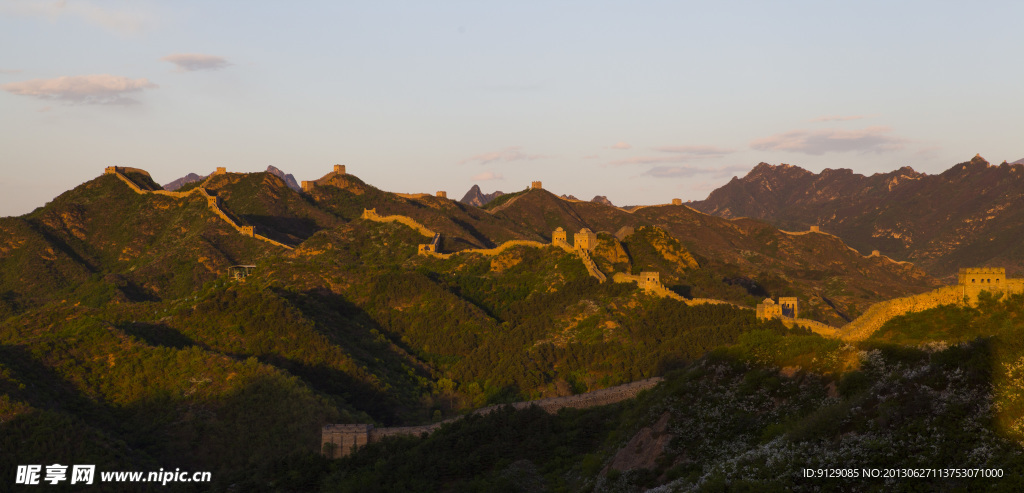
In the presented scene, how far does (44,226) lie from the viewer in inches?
6112

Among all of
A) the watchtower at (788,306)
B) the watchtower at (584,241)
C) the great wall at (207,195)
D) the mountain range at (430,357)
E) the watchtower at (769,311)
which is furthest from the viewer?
the great wall at (207,195)

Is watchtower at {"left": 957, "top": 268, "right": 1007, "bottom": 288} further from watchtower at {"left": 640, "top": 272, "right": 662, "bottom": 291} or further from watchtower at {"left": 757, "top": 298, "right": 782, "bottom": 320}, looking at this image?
watchtower at {"left": 640, "top": 272, "right": 662, "bottom": 291}

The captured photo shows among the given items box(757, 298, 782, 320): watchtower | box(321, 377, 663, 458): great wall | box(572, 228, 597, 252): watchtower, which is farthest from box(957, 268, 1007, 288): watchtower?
box(572, 228, 597, 252): watchtower

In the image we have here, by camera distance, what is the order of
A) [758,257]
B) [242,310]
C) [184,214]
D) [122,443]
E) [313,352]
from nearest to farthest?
[122,443], [313,352], [242,310], [184,214], [758,257]

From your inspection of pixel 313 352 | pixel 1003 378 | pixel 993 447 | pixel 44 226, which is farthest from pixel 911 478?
pixel 44 226

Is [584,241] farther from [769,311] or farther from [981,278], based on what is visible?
[981,278]

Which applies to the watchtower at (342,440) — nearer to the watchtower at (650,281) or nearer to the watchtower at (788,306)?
the watchtower at (650,281)

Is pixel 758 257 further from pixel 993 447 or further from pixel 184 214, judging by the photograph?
pixel 993 447

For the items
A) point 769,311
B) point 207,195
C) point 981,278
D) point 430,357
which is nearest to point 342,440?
point 430,357

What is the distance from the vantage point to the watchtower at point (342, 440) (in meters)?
55.6

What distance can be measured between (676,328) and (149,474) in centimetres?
5221

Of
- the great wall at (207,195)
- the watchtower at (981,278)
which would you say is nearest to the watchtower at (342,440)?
the watchtower at (981,278)

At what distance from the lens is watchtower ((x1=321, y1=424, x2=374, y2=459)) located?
55625mm

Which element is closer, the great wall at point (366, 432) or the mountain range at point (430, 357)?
the mountain range at point (430, 357)
